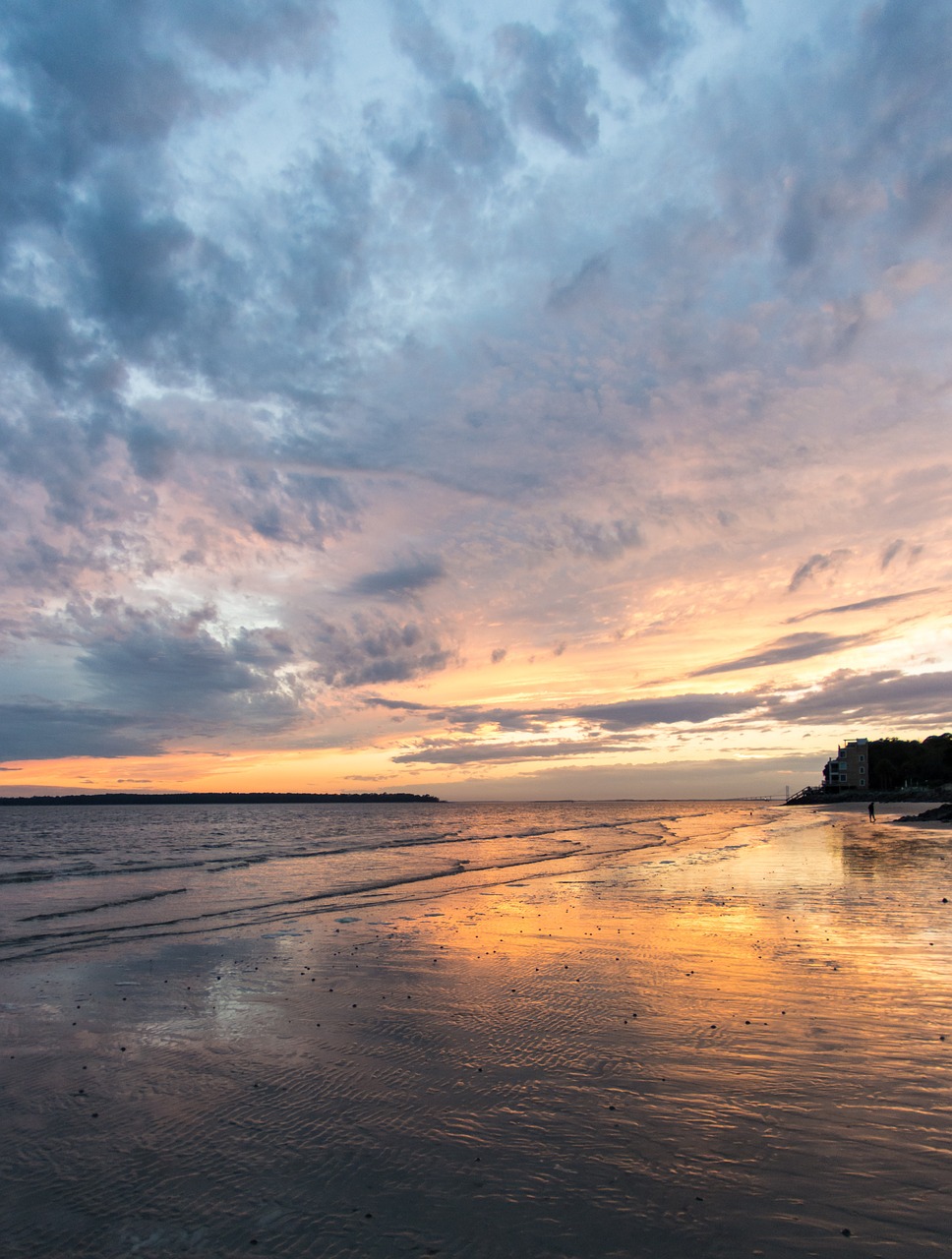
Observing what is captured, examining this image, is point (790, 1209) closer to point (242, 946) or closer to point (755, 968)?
point (755, 968)

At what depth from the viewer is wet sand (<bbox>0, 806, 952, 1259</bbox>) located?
6.21m

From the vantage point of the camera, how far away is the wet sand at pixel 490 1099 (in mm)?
6207

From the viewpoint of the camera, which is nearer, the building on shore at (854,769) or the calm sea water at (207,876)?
the calm sea water at (207,876)

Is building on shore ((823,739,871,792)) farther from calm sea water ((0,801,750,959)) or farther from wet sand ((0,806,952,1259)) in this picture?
wet sand ((0,806,952,1259))

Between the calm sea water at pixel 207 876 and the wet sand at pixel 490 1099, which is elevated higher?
the wet sand at pixel 490 1099

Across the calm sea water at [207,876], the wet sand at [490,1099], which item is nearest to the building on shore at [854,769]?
the calm sea water at [207,876]

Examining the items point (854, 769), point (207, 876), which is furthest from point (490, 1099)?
point (854, 769)

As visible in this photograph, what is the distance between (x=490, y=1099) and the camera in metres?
8.77

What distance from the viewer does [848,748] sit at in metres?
190

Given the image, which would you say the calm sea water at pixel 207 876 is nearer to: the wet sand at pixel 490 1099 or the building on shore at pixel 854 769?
the wet sand at pixel 490 1099

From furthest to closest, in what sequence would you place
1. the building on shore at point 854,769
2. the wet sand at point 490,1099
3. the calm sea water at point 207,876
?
the building on shore at point 854,769, the calm sea water at point 207,876, the wet sand at point 490,1099

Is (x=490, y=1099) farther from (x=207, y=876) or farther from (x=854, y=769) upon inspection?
(x=854, y=769)

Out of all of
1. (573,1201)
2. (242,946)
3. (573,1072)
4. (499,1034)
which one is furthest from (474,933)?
(573,1201)

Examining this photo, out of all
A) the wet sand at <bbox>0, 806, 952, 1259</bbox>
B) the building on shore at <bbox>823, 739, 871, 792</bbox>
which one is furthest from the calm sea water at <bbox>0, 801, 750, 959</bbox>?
the building on shore at <bbox>823, 739, 871, 792</bbox>
